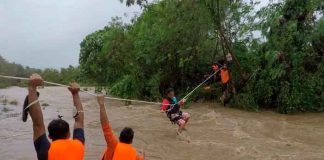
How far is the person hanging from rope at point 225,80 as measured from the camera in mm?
17375

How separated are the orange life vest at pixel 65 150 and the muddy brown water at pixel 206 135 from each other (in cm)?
636

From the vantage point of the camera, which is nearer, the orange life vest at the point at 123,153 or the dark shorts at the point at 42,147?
the dark shorts at the point at 42,147

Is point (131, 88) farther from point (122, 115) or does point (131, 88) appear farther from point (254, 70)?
point (254, 70)

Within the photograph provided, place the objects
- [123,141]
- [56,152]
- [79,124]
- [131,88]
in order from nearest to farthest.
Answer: [56,152] < [79,124] < [123,141] < [131,88]

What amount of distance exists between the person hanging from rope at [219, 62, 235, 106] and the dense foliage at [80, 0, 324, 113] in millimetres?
396

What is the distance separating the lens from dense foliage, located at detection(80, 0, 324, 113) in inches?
645

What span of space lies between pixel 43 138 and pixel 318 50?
576 inches

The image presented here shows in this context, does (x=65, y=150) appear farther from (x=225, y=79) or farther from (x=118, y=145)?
(x=225, y=79)

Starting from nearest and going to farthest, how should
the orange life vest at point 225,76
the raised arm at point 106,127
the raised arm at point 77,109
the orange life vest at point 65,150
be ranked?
the orange life vest at point 65,150 < the raised arm at point 77,109 < the raised arm at point 106,127 < the orange life vest at point 225,76

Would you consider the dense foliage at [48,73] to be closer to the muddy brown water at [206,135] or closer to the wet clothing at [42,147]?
the muddy brown water at [206,135]

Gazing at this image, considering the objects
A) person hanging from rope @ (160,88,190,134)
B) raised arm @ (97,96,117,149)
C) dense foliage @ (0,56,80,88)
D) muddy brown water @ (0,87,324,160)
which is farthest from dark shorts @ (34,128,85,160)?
dense foliage @ (0,56,80,88)

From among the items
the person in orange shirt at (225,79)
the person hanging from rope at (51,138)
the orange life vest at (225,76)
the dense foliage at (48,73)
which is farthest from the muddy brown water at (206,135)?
the dense foliage at (48,73)

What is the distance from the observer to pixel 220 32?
16562mm

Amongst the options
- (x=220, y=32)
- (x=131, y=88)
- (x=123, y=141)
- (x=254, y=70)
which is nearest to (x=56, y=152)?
(x=123, y=141)
